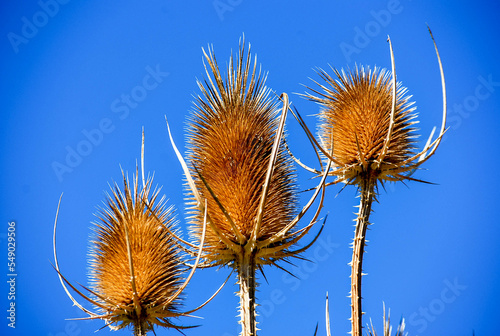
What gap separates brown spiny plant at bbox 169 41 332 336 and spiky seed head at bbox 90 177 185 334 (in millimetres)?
381

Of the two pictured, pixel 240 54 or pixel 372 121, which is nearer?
pixel 240 54

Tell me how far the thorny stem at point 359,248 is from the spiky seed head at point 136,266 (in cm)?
171

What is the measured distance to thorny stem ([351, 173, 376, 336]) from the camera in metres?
5.39

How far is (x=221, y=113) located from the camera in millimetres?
5316

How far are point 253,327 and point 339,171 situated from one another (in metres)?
2.09

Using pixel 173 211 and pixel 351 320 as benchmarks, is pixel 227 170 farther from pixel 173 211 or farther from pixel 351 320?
pixel 351 320

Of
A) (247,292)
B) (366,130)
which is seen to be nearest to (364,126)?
(366,130)

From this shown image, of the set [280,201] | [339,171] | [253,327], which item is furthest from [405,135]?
[253,327]

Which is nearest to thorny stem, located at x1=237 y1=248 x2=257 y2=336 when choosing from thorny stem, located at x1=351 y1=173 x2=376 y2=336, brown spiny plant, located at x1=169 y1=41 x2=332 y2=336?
brown spiny plant, located at x1=169 y1=41 x2=332 y2=336

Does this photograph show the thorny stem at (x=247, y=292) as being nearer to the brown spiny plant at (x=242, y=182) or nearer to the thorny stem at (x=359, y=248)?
the brown spiny plant at (x=242, y=182)

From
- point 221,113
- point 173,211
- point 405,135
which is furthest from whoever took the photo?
point 405,135

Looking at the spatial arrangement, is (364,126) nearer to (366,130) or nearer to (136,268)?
(366,130)

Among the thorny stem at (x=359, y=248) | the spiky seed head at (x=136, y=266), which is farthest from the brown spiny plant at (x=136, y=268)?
the thorny stem at (x=359, y=248)

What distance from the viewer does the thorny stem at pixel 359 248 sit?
539cm
